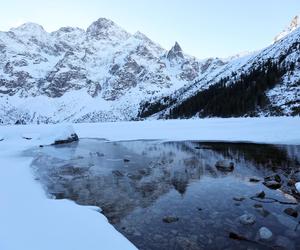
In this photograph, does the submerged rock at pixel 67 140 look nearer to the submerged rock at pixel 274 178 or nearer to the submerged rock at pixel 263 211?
the submerged rock at pixel 274 178

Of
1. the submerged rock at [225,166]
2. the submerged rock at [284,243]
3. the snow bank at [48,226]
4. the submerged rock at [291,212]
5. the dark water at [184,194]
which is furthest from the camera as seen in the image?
Result: the submerged rock at [225,166]

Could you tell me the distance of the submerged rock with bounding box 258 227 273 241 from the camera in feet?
31.1

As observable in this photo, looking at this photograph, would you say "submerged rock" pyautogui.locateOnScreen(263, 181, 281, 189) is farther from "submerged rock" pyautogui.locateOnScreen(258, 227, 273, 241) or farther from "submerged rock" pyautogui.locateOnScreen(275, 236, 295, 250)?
"submerged rock" pyautogui.locateOnScreen(275, 236, 295, 250)

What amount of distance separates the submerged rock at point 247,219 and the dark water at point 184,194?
15cm

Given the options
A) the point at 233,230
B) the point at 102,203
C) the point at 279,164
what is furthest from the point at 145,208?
the point at 279,164

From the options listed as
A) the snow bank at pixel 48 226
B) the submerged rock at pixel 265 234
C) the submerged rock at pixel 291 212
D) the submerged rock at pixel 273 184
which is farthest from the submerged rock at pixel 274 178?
the snow bank at pixel 48 226

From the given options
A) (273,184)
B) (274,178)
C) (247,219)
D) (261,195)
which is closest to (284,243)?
(247,219)

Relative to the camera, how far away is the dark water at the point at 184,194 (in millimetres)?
9766

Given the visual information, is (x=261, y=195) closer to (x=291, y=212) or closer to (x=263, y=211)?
(x=263, y=211)

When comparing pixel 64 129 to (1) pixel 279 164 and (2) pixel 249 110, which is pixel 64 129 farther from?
(2) pixel 249 110

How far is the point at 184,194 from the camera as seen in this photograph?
14.3m

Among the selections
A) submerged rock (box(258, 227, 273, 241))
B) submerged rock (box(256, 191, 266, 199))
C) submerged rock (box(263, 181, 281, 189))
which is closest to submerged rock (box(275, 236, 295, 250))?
submerged rock (box(258, 227, 273, 241))

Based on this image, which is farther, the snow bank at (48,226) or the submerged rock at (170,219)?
the submerged rock at (170,219)

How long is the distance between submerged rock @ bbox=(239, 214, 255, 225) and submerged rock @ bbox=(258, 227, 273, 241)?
696 mm
